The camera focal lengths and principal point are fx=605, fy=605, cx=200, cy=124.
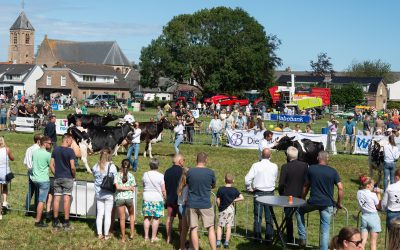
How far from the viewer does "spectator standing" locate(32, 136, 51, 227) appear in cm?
1334

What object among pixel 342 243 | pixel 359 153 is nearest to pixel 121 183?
pixel 342 243

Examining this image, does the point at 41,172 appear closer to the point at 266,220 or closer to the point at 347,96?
the point at 266,220

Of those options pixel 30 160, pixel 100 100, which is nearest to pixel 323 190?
pixel 30 160

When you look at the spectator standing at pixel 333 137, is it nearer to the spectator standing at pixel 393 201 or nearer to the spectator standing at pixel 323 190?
the spectator standing at pixel 393 201

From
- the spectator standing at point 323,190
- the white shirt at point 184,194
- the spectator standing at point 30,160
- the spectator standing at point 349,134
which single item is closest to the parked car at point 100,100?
the spectator standing at point 349,134

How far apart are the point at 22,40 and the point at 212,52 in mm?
81578

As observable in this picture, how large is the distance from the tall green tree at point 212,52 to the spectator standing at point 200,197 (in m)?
64.2

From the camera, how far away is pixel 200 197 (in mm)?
11148

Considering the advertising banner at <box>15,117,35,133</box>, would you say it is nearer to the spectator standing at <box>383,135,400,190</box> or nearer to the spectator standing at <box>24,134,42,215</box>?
the spectator standing at <box>24,134,42,215</box>

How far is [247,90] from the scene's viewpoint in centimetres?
7900

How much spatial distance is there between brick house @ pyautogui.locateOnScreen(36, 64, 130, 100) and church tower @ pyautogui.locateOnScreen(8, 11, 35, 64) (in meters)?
47.2

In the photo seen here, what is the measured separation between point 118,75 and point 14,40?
166 ft

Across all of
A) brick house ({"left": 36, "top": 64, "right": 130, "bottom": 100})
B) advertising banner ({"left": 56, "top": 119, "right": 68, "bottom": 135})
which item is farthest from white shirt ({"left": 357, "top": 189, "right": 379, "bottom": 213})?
brick house ({"left": 36, "top": 64, "right": 130, "bottom": 100})

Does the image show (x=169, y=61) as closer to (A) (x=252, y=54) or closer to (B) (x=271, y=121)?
(A) (x=252, y=54)
